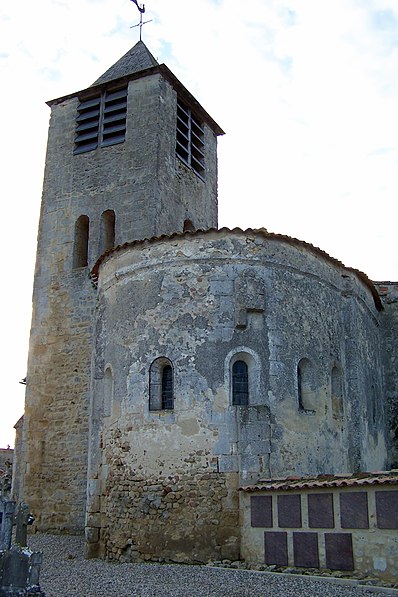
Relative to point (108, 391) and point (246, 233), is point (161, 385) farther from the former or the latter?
point (246, 233)

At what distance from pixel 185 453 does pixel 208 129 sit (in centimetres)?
1547

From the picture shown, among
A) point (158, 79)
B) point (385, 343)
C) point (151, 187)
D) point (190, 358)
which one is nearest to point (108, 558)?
point (190, 358)

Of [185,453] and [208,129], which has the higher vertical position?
[208,129]

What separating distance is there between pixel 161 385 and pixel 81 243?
30.5 ft

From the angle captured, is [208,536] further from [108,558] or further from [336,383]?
[336,383]

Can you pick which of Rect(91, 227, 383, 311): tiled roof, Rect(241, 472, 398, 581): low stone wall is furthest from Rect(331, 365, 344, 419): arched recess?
Rect(241, 472, 398, 581): low stone wall

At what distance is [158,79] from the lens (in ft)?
69.2

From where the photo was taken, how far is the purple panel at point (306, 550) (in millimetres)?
9352

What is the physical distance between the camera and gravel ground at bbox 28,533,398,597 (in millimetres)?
8227

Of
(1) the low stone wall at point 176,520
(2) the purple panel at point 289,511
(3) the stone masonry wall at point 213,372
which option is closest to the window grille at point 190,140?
(3) the stone masonry wall at point 213,372

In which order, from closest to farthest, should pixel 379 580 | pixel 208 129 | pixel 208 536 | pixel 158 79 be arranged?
pixel 379 580
pixel 208 536
pixel 158 79
pixel 208 129

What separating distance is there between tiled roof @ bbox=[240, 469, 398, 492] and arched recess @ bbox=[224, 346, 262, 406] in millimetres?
1528

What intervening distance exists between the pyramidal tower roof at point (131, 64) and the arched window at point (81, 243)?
5058 millimetres

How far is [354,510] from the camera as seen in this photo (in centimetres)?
903
